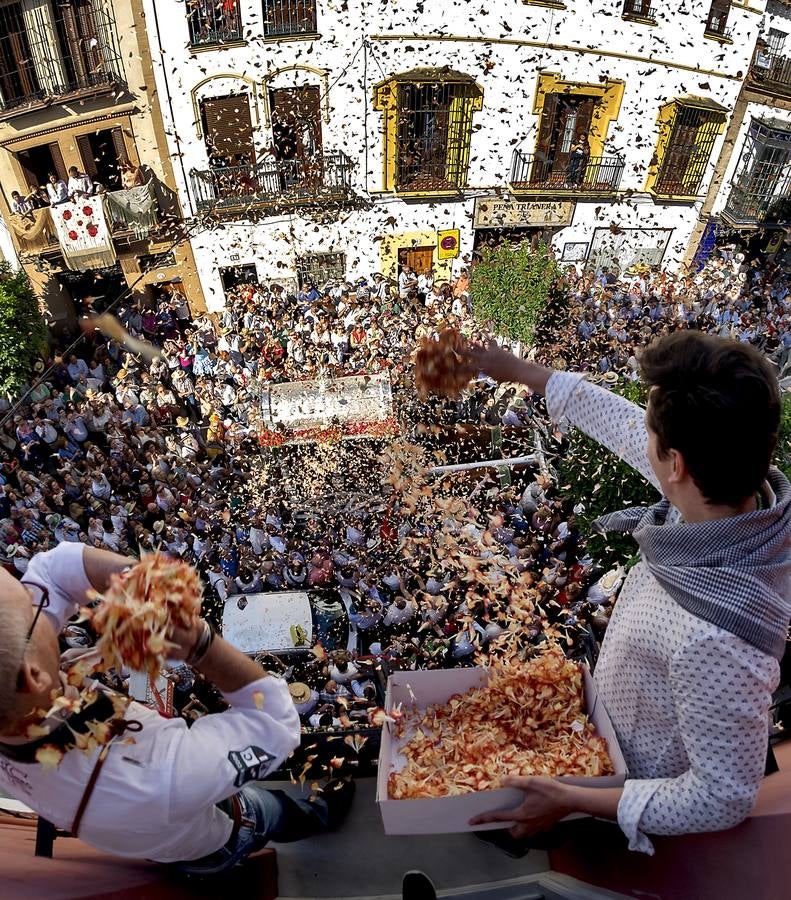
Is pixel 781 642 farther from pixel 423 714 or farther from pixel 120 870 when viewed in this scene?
pixel 120 870

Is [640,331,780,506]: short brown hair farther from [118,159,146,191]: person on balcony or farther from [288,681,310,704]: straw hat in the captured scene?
[118,159,146,191]: person on balcony

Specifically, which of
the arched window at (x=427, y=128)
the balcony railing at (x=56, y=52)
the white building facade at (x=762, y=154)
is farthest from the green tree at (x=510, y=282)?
the balcony railing at (x=56, y=52)

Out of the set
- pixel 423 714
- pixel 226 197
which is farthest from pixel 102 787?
pixel 226 197

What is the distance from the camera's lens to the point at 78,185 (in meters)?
2.31

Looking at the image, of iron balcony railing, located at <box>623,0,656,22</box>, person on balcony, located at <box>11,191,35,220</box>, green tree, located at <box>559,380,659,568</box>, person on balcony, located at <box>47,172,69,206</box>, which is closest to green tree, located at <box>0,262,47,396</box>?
person on balcony, located at <box>11,191,35,220</box>

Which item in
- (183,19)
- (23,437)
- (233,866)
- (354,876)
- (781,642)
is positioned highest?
(183,19)

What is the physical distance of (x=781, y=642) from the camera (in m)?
0.76

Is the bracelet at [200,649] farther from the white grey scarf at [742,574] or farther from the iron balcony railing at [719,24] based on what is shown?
the iron balcony railing at [719,24]

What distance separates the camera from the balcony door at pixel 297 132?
7.61 ft

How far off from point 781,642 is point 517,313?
97.4 inches

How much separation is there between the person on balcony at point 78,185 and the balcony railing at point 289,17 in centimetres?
96

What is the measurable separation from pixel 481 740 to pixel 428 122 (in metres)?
2.46

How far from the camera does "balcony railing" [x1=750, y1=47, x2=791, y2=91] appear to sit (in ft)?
8.15

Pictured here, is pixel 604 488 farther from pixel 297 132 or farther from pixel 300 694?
pixel 297 132
